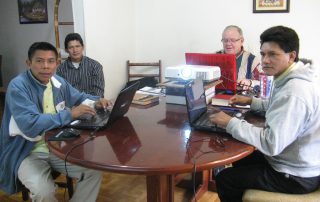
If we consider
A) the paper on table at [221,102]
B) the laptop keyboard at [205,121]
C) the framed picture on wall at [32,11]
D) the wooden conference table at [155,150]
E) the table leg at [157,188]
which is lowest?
the table leg at [157,188]

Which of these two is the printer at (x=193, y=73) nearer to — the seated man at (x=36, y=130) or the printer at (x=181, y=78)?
the printer at (x=181, y=78)

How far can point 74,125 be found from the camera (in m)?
1.46

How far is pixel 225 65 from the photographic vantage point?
211cm

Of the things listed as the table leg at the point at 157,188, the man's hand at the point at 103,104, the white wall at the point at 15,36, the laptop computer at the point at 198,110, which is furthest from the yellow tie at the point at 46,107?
the white wall at the point at 15,36

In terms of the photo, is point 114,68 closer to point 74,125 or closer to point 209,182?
point 209,182

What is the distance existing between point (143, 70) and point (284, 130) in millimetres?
2886

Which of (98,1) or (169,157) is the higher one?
(98,1)

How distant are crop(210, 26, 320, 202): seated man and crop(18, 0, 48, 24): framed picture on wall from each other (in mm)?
3728

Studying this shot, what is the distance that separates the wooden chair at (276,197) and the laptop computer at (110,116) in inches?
27.1

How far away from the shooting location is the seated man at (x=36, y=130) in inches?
58.2

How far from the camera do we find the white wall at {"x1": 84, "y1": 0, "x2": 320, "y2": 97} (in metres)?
2.98

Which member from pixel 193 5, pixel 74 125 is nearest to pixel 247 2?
pixel 193 5

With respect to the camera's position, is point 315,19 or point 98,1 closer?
point 315,19

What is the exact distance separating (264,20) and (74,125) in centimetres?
237
